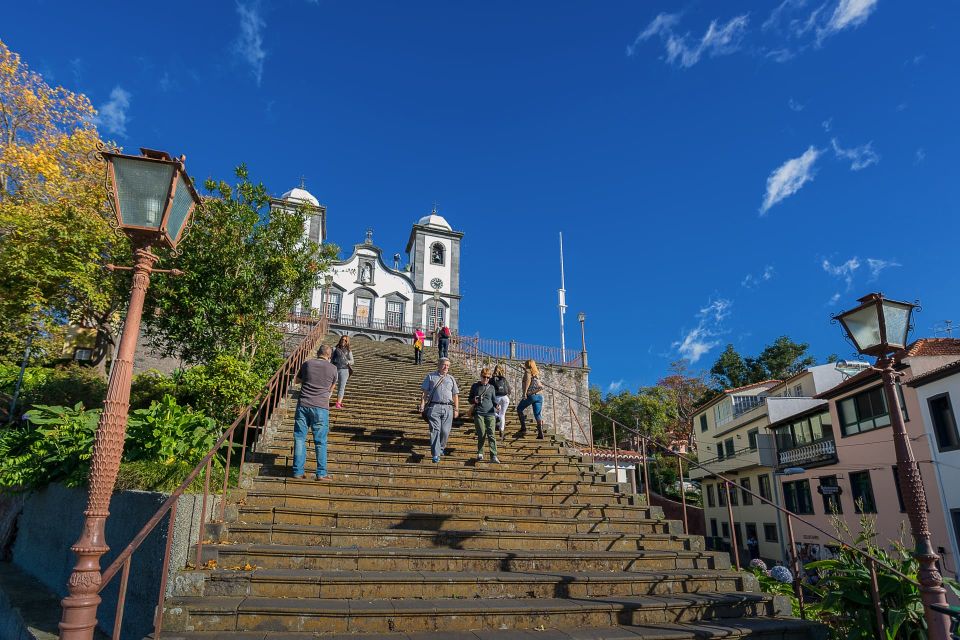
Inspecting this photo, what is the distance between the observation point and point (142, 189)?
12.1ft

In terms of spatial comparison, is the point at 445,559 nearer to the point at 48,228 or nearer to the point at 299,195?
the point at 48,228

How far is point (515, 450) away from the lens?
9.52 meters

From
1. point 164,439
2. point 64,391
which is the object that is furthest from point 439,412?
point 64,391

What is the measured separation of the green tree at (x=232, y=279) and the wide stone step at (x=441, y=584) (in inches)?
310

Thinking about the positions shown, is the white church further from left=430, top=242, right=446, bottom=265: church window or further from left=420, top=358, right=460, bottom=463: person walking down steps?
left=420, top=358, right=460, bottom=463: person walking down steps

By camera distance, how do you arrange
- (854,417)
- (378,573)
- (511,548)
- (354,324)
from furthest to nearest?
(354,324) < (854,417) < (511,548) < (378,573)

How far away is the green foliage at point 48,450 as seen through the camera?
726 centimetres

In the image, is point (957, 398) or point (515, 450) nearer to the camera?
point (515, 450)

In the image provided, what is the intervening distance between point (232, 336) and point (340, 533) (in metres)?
7.88

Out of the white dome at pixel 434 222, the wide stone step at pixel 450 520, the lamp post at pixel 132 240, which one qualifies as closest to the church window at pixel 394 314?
the white dome at pixel 434 222

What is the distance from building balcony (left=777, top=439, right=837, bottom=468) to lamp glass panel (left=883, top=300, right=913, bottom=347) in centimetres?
2172

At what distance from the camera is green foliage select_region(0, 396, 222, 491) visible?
20.8 ft

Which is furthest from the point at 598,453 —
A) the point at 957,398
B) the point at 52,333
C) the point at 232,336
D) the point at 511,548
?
the point at 52,333

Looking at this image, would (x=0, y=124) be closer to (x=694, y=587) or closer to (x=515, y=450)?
(x=515, y=450)
